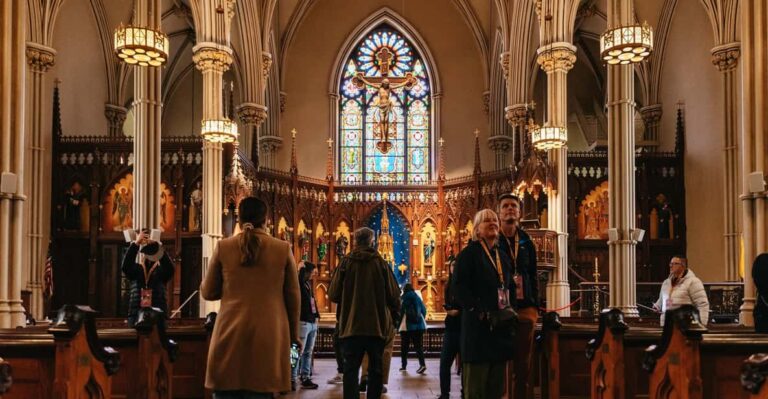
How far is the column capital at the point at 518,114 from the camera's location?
1073 inches

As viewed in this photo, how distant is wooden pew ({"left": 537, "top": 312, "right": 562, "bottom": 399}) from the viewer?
9266 millimetres

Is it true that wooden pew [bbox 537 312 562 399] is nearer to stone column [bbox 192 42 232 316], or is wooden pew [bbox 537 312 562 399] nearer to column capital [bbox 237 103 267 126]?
stone column [bbox 192 42 232 316]

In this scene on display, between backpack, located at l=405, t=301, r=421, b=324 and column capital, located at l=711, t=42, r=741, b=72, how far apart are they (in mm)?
11298

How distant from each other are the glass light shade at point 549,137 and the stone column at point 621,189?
70.8 inches

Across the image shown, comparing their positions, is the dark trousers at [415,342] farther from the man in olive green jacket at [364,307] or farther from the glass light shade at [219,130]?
the man in olive green jacket at [364,307]

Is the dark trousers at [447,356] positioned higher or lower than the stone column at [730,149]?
lower

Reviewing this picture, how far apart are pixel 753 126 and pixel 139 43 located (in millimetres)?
9483

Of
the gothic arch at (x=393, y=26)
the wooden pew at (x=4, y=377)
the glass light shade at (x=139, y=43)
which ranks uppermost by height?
the gothic arch at (x=393, y=26)

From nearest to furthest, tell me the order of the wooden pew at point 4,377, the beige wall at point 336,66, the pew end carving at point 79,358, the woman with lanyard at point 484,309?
1. the wooden pew at point 4,377
2. the pew end carving at point 79,358
3. the woman with lanyard at point 484,309
4. the beige wall at point 336,66

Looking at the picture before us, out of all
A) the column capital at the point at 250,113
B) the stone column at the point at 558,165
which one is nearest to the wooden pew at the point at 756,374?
the stone column at the point at 558,165

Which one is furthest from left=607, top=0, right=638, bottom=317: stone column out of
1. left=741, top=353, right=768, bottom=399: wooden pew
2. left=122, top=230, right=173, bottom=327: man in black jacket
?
left=741, top=353, right=768, bottom=399: wooden pew

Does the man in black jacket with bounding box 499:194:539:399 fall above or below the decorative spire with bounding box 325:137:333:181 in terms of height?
below

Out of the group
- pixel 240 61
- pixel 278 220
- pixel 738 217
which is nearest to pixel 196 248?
pixel 278 220

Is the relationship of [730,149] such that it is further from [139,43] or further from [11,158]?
[11,158]
